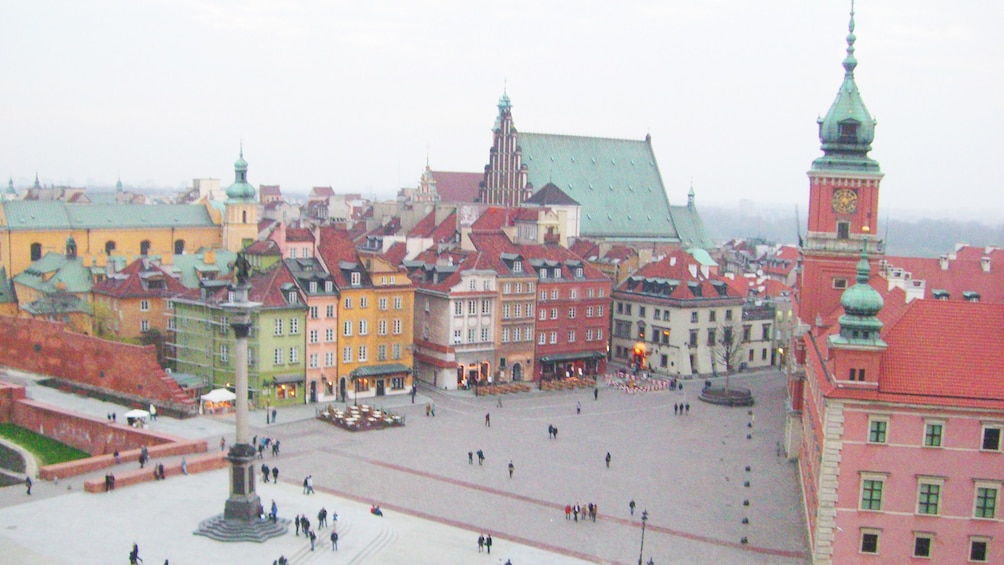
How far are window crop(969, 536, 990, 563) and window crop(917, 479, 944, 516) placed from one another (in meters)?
1.59

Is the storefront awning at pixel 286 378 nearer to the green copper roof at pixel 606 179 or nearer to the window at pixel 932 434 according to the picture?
the window at pixel 932 434

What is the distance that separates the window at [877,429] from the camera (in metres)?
37.0

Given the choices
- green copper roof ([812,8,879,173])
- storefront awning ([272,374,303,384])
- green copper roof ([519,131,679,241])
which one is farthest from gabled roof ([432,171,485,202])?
green copper roof ([812,8,879,173])

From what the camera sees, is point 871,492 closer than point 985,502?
No

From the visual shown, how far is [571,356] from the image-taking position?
79.4 meters

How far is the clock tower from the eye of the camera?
58.0m

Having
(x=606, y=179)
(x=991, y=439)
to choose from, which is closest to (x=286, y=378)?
(x=991, y=439)

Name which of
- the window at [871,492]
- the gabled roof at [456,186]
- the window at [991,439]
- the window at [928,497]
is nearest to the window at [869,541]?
the window at [871,492]

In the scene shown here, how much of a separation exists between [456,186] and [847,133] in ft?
259

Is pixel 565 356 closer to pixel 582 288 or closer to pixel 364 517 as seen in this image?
pixel 582 288

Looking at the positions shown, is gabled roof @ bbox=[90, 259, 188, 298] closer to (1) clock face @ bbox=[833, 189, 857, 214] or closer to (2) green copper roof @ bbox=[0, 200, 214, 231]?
(2) green copper roof @ bbox=[0, 200, 214, 231]

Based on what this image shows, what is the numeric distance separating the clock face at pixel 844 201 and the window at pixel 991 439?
77.5 feet

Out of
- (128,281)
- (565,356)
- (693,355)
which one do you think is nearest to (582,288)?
(565,356)

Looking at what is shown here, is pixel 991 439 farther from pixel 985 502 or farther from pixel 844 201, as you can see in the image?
pixel 844 201
